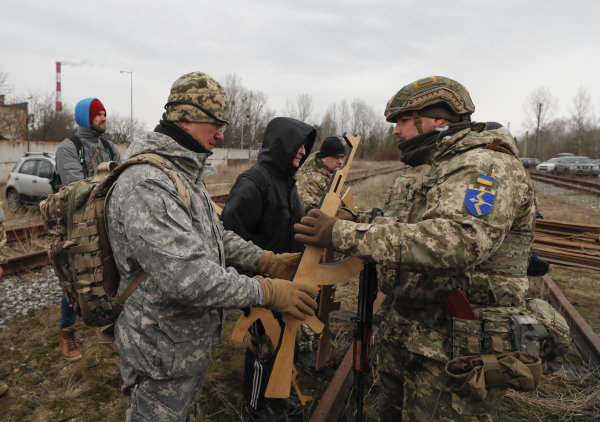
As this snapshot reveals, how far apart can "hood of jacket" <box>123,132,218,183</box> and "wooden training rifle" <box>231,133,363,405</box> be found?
2.48 feet

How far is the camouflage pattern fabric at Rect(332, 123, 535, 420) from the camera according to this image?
1.77m

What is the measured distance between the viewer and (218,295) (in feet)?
→ 5.85

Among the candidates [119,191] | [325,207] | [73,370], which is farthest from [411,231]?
[73,370]

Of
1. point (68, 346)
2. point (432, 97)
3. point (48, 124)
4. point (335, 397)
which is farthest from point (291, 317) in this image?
point (48, 124)

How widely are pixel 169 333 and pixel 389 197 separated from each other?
1.55m

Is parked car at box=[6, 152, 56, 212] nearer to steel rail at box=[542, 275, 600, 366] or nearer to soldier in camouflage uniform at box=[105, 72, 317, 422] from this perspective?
soldier in camouflage uniform at box=[105, 72, 317, 422]

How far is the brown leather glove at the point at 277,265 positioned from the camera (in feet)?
8.20

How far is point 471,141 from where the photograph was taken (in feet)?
6.67

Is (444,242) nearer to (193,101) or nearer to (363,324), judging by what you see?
(363,324)

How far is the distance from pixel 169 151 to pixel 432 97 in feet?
4.87

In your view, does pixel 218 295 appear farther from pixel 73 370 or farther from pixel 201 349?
pixel 73 370

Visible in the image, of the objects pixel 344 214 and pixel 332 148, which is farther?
pixel 332 148

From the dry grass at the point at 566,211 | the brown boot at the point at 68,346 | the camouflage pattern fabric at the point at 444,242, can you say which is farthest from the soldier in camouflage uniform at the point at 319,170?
the dry grass at the point at 566,211

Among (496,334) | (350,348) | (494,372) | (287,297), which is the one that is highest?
(287,297)
